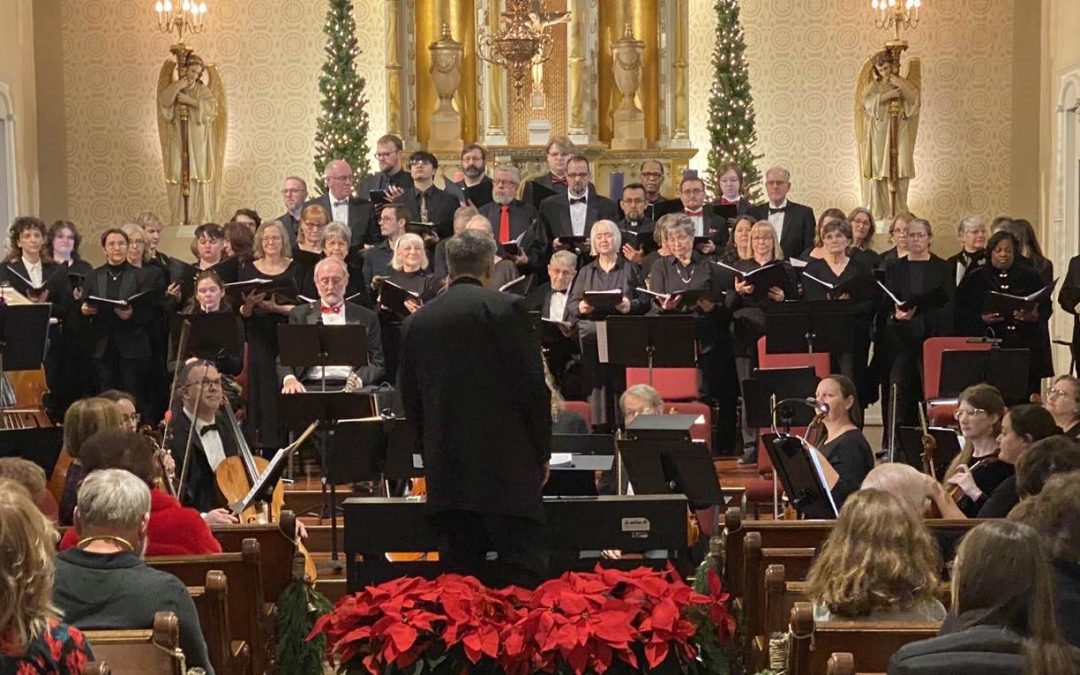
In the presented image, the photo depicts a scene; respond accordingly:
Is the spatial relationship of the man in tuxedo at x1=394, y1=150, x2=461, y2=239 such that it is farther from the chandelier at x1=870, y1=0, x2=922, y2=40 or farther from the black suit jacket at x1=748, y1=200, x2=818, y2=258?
the chandelier at x1=870, y1=0, x2=922, y2=40

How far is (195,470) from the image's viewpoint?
6598 mm

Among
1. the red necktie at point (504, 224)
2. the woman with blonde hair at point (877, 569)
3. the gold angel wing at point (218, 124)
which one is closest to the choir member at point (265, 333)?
the red necktie at point (504, 224)

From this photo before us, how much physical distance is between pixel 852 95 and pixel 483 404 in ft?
33.5

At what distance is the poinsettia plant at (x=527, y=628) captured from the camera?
4309 mm

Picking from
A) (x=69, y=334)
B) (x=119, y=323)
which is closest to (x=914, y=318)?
(x=119, y=323)

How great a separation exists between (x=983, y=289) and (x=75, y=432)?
573 cm

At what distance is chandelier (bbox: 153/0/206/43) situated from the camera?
1309 cm

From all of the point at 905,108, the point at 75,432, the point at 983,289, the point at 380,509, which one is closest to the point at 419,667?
the point at 380,509

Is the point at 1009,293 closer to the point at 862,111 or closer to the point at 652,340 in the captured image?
the point at 652,340

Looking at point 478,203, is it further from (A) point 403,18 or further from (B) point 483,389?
(B) point 483,389

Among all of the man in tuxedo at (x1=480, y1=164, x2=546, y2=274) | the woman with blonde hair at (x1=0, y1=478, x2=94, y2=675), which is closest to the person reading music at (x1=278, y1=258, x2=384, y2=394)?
the man in tuxedo at (x1=480, y1=164, x2=546, y2=274)

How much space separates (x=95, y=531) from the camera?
396 cm

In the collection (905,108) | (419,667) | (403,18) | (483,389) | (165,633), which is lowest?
(419,667)

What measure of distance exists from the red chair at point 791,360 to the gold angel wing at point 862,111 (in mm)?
4716
